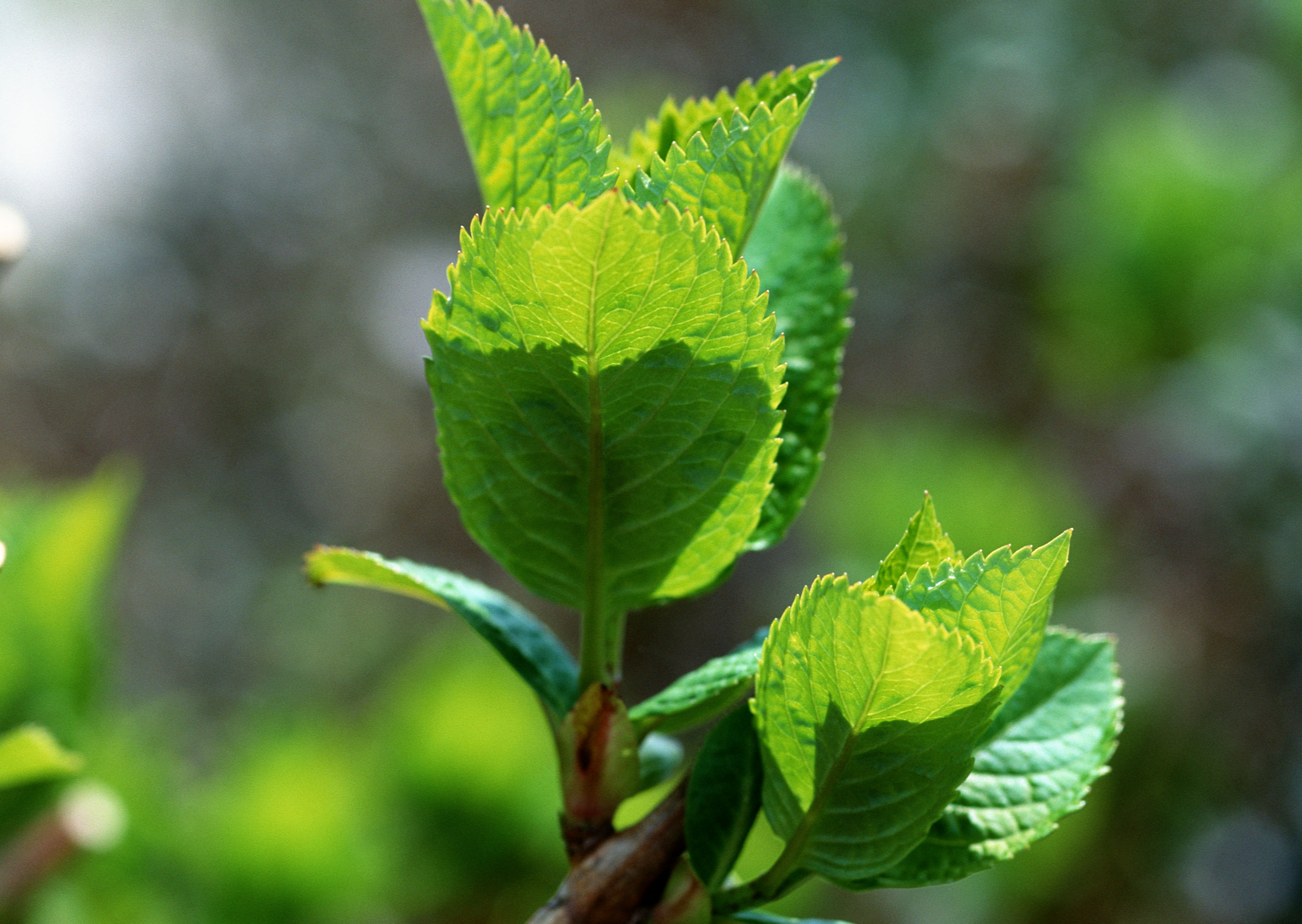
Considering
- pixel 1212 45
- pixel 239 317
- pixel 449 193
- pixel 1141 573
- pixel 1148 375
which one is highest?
pixel 449 193

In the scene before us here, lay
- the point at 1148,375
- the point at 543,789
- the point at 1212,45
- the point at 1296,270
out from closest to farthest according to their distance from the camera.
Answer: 1. the point at 543,789
2. the point at 1296,270
3. the point at 1148,375
4. the point at 1212,45

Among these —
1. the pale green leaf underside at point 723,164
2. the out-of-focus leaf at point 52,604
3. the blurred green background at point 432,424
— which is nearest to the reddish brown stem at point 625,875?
the pale green leaf underside at point 723,164

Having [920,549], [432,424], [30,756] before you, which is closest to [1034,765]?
[920,549]

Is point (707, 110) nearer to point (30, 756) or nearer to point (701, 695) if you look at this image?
point (701, 695)

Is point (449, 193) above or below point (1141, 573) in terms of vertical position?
above

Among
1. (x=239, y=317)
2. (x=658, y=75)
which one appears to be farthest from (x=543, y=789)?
(x=658, y=75)

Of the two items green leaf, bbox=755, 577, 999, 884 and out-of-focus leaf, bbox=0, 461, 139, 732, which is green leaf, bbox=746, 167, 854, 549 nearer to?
green leaf, bbox=755, 577, 999, 884

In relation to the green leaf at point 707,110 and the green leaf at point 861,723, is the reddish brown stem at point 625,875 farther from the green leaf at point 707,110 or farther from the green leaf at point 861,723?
the green leaf at point 707,110

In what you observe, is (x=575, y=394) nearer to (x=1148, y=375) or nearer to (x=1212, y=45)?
(x=1148, y=375)
